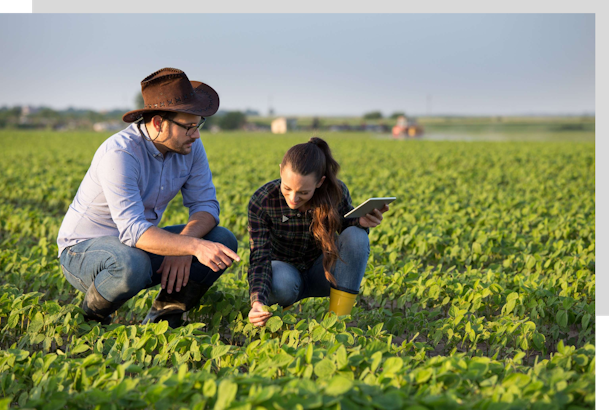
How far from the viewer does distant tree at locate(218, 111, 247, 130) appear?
73.2 m

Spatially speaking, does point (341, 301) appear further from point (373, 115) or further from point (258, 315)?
point (373, 115)

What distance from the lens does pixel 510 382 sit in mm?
1904

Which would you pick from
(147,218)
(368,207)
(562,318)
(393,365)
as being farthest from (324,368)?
(562,318)

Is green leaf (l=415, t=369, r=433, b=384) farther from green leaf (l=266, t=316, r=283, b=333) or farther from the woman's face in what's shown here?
the woman's face

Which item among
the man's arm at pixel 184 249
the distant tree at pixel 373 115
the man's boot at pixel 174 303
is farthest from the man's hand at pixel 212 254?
the distant tree at pixel 373 115

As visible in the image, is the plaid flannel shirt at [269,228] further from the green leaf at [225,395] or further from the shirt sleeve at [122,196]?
the green leaf at [225,395]

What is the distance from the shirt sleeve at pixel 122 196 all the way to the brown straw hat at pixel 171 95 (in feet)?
0.94

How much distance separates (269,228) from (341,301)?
1.86ft

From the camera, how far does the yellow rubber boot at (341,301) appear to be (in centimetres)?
294

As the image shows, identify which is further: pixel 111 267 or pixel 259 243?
pixel 259 243

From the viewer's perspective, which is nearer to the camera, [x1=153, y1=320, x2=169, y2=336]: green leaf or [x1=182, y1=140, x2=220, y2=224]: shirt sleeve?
[x1=153, y1=320, x2=169, y2=336]: green leaf

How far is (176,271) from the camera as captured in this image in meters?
2.90

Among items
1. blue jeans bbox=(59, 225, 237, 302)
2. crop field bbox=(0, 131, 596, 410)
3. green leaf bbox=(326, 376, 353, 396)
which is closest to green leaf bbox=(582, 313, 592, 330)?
crop field bbox=(0, 131, 596, 410)

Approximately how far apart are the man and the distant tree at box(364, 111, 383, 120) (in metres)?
95.7
